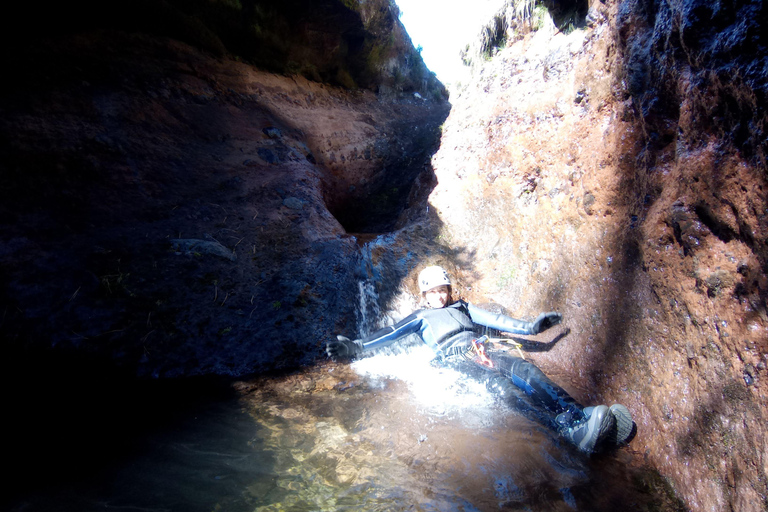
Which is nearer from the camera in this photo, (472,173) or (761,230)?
(761,230)

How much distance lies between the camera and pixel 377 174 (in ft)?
26.9

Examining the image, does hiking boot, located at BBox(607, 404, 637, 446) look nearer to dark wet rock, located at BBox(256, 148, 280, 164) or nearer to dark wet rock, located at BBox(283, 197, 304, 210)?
dark wet rock, located at BBox(283, 197, 304, 210)

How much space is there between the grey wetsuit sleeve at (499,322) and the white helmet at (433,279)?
0.47 m

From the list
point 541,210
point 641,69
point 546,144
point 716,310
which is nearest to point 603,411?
point 716,310

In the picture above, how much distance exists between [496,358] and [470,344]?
320 mm

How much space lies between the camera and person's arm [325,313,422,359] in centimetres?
379

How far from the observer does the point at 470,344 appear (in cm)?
393

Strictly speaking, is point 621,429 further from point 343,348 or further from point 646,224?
point 343,348

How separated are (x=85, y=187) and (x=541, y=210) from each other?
6.04m

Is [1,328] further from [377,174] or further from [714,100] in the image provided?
[377,174]

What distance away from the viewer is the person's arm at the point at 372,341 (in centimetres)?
379

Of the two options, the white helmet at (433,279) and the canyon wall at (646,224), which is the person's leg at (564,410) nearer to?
the canyon wall at (646,224)

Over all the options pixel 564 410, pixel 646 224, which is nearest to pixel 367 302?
pixel 564 410

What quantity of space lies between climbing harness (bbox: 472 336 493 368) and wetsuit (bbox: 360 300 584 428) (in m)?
0.03
